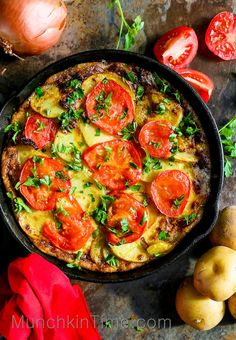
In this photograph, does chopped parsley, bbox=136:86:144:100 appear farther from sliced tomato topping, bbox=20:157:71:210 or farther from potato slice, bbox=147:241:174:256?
potato slice, bbox=147:241:174:256

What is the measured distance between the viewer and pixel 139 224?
3924mm

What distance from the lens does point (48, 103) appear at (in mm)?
3943

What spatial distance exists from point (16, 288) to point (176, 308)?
1.29 m

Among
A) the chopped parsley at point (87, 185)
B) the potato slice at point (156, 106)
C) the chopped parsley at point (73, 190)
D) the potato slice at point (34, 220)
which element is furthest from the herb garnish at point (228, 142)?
the potato slice at point (34, 220)

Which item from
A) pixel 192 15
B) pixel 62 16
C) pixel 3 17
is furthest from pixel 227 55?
pixel 3 17

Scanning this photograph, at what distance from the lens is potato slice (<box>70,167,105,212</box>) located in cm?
400

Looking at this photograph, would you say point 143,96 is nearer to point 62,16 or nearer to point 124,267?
point 62,16

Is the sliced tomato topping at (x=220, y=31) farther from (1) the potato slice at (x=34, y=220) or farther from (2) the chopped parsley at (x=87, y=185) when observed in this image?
(1) the potato slice at (x=34, y=220)

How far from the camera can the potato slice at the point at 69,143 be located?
3.94 m

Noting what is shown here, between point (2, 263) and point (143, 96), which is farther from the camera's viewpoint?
point (2, 263)

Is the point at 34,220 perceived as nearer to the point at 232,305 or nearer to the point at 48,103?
the point at 48,103

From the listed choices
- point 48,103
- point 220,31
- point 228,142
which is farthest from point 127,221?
point 220,31

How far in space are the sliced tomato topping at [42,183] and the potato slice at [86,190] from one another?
0.08 metres

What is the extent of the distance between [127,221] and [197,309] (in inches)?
34.9
